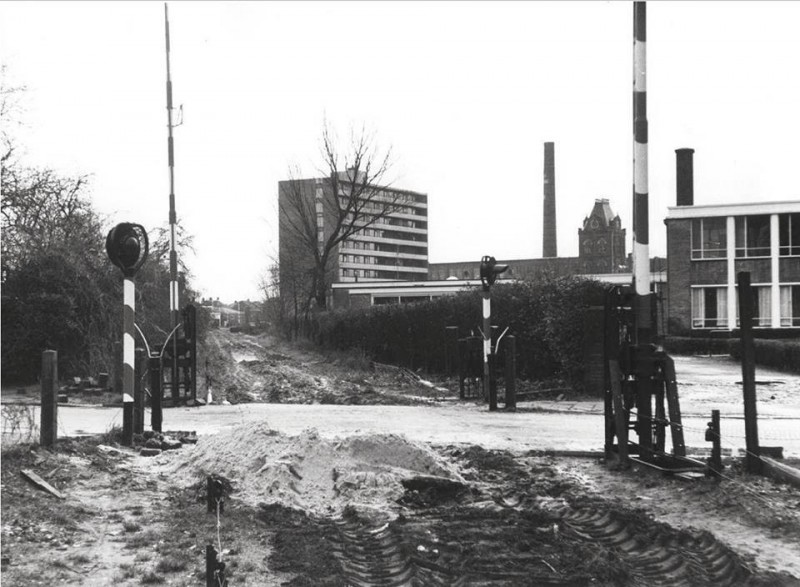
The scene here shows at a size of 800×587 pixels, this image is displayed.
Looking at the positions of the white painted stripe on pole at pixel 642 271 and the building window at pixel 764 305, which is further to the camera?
the building window at pixel 764 305

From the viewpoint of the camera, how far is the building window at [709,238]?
45062mm

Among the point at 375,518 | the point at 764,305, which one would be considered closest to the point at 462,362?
the point at 375,518

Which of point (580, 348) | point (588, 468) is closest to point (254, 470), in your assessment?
point (588, 468)

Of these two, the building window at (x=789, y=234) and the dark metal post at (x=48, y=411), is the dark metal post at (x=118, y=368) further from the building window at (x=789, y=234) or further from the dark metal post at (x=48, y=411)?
the building window at (x=789, y=234)

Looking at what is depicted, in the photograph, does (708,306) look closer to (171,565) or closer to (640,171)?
(640,171)

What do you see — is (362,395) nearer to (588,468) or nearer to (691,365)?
(588,468)

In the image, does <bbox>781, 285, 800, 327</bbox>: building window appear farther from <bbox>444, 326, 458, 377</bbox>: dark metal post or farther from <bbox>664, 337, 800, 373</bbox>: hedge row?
<bbox>444, 326, 458, 377</bbox>: dark metal post

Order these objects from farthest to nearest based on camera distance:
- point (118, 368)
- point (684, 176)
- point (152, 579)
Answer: point (684, 176), point (118, 368), point (152, 579)

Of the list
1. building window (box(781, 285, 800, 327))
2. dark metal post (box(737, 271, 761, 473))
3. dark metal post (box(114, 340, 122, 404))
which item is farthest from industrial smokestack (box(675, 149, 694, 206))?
dark metal post (box(737, 271, 761, 473))

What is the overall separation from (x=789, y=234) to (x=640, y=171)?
132 ft

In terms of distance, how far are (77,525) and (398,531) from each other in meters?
2.22

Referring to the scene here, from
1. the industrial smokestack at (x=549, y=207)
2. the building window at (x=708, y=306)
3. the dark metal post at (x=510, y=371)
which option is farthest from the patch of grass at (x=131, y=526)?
the industrial smokestack at (x=549, y=207)

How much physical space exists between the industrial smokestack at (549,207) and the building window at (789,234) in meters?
31.9

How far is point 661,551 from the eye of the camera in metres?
5.31
